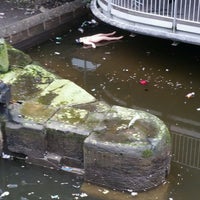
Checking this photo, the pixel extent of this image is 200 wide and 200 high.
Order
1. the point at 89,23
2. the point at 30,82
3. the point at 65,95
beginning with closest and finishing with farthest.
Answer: the point at 65,95
the point at 30,82
the point at 89,23

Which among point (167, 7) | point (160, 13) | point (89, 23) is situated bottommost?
point (89, 23)

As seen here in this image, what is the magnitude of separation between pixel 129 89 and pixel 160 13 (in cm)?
133

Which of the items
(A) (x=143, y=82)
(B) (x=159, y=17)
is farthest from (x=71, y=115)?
(B) (x=159, y=17)

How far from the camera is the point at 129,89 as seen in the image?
735 cm

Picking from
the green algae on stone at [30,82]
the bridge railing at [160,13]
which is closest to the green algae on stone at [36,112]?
the green algae on stone at [30,82]

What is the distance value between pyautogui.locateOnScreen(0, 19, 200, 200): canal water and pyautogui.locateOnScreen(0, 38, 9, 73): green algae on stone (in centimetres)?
140

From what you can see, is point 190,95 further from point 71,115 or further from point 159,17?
point 71,115

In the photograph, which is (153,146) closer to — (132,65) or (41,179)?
(41,179)

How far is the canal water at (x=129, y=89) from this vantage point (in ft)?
17.4

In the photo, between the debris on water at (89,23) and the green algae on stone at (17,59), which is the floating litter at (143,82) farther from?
the debris on water at (89,23)

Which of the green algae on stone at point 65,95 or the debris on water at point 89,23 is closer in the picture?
the green algae on stone at point 65,95

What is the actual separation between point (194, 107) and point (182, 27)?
1234 mm

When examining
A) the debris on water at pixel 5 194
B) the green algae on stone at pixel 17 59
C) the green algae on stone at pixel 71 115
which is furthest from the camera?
the green algae on stone at pixel 17 59

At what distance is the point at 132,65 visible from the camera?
8.10m
